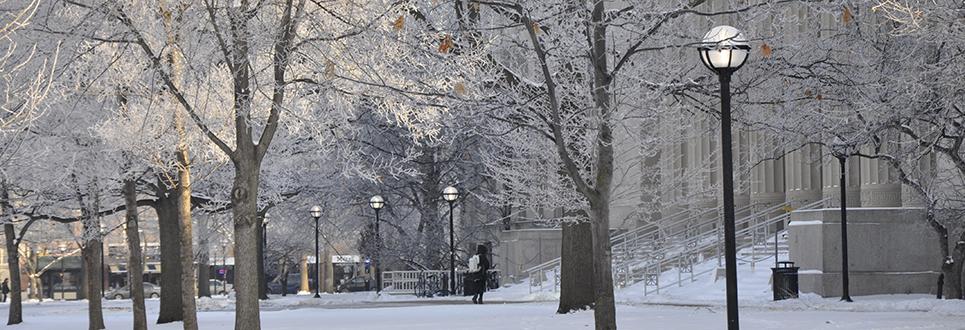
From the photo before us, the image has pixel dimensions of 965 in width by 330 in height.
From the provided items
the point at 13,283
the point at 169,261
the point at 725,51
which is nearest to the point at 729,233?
the point at 725,51

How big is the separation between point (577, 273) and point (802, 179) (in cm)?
2098

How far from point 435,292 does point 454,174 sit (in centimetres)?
423

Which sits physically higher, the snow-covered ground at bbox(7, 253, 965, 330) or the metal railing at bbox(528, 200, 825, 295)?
the metal railing at bbox(528, 200, 825, 295)

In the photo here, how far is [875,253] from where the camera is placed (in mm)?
→ 29625

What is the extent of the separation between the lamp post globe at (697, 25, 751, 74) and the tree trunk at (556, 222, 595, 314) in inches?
418

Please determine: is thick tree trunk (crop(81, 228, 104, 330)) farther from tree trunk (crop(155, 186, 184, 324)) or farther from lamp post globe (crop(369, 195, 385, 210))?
lamp post globe (crop(369, 195, 385, 210))

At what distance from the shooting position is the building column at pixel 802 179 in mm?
42750

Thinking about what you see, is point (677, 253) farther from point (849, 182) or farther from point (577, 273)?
point (577, 273)

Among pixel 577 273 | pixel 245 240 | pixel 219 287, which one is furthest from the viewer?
pixel 219 287

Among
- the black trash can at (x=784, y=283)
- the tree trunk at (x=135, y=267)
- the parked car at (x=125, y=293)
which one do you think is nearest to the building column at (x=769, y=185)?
the black trash can at (x=784, y=283)

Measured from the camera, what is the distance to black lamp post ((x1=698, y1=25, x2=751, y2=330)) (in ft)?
44.8

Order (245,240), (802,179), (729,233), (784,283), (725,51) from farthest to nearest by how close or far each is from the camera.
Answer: (802,179) → (784,283) → (245,240) → (725,51) → (729,233)

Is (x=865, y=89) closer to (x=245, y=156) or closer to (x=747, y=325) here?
(x=747, y=325)

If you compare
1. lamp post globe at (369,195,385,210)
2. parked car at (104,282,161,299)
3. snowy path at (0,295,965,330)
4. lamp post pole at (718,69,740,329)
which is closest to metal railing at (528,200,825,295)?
lamp post globe at (369,195,385,210)
